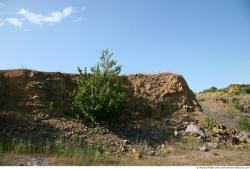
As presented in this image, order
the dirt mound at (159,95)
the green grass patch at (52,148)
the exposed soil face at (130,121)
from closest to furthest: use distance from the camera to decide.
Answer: the green grass patch at (52,148)
the exposed soil face at (130,121)
the dirt mound at (159,95)

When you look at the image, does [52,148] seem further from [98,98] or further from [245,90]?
[245,90]

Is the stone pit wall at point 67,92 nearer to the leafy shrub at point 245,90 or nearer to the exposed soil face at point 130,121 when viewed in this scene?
the exposed soil face at point 130,121

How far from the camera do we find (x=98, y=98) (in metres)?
13.5

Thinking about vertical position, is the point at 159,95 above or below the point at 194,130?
above

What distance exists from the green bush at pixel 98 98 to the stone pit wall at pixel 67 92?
2.58 ft

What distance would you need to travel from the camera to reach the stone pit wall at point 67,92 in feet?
45.5

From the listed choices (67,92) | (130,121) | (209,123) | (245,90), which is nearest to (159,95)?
(130,121)

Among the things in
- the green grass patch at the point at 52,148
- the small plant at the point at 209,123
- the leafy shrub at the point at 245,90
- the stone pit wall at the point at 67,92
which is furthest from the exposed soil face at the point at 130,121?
the leafy shrub at the point at 245,90

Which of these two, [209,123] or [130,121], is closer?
[209,123]

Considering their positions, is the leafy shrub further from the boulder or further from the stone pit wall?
the boulder

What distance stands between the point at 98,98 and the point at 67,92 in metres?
1.76

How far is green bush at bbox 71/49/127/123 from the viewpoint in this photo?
13.5m

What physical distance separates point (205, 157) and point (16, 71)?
24.3 ft

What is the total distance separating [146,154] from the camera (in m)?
11.6
